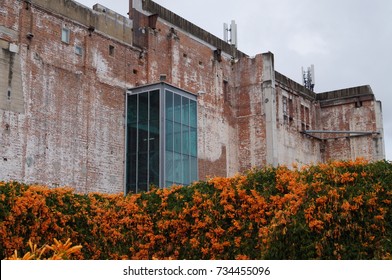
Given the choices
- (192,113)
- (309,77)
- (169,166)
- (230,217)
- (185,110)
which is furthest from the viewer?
(309,77)

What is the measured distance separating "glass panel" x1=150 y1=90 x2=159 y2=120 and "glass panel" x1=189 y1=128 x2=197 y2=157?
226 cm

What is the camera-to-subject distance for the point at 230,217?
11688 mm

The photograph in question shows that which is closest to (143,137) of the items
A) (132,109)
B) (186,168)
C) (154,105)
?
(154,105)

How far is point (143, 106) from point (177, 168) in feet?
11.3

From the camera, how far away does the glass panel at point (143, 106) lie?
26819mm

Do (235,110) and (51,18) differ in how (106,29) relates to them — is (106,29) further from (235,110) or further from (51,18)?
(235,110)

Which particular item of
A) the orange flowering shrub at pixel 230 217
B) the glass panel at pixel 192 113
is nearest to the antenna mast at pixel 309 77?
the glass panel at pixel 192 113

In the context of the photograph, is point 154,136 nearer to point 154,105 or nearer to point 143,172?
point 154,105

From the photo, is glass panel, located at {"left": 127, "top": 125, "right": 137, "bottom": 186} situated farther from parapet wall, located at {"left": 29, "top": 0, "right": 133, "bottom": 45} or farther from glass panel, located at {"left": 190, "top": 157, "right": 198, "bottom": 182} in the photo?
parapet wall, located at {"left": 29, "top": 0, "right": 133, "bottom": 45}

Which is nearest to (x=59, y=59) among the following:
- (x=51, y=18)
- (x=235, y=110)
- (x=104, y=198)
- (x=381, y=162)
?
(x=51, y=18)

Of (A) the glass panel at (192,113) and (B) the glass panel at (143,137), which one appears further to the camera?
(A) the glass panel at (192,113)

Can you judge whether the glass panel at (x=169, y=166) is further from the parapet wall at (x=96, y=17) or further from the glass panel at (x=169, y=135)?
the parapet wall at (x=96, y=17)

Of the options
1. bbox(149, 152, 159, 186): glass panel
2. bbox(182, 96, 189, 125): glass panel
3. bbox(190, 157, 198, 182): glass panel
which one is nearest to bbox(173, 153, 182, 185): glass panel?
bbox(190, 157, 198, 182): glass panel

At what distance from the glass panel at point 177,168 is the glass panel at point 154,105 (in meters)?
2.03
